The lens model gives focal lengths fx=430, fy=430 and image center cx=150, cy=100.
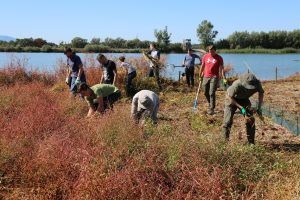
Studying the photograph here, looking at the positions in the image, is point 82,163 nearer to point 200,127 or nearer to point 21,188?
point 21,188

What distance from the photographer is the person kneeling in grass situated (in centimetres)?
690

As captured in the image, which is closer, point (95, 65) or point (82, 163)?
point (82, 163)

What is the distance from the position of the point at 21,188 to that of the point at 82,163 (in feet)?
2.39

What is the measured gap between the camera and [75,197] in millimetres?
3850

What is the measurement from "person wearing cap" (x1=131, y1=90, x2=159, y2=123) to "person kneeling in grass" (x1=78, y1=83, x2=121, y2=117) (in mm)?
612

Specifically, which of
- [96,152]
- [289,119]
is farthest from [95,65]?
[96,152]

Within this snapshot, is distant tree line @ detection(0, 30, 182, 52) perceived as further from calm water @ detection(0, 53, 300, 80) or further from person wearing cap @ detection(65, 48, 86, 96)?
person wearing cap @ detection(65, 48, 86, 96)

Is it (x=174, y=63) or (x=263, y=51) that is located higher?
(x=174, y=63)

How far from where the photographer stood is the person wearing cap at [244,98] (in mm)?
6109

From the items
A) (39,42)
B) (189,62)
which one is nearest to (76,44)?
(39,42)

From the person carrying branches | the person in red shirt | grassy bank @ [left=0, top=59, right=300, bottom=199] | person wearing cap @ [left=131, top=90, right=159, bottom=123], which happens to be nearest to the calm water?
the person in red shirt

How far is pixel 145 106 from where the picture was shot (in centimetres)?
651

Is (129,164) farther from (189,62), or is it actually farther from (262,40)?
(262,40)

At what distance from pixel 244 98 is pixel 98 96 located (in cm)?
236
